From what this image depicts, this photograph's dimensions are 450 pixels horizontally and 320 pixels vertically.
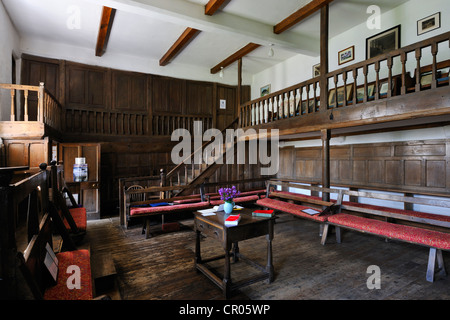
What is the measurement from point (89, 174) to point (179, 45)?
14.6ft

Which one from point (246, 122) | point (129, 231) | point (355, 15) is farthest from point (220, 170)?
point (355, 15)

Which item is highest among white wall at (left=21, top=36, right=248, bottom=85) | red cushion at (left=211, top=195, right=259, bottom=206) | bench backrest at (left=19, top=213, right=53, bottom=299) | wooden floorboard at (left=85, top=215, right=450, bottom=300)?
white wall at (left=21, top=36, right=248, bottom=85)

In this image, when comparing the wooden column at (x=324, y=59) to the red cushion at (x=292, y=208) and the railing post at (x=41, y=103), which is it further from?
the railing post at (x=41, y=103)

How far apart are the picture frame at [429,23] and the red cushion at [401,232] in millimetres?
4164

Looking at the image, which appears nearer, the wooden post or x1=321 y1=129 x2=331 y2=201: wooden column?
the wooden post

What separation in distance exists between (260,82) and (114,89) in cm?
543

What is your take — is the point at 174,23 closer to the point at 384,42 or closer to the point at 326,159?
the point at 326,159

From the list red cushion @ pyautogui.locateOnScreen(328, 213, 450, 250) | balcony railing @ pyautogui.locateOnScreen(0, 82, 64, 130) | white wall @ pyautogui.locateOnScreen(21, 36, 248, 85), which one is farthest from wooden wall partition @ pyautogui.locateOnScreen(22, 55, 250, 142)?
red cushion @ pyautogui.locateOnScreen(328, 213, 450, 250)

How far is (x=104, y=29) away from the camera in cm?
621

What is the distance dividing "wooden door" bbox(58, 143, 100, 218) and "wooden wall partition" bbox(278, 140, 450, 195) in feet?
20.0

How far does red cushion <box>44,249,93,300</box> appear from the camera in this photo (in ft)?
6.64

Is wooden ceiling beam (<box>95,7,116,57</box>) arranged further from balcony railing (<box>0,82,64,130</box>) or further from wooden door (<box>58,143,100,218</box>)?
wooden door (<box>58,143,100,218</box>)

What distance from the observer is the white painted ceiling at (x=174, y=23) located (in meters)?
5.31

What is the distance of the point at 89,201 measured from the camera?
6.54m
